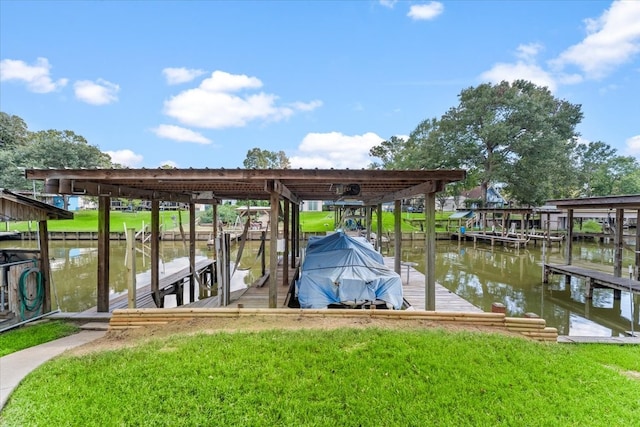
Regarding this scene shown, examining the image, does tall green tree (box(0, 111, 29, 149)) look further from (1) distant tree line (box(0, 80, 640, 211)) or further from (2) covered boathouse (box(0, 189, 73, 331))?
(2) covered boathouse (box(0, 189, 73, 331))

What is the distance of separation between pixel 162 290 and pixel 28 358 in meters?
4.73

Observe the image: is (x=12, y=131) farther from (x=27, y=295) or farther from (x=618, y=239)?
(x=618, y=239)

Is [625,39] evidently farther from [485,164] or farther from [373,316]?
[373,316]

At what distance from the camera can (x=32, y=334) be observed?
5.13 m

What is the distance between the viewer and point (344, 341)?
4.11 meters

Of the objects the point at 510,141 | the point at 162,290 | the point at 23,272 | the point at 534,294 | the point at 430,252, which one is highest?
the point at 510,141

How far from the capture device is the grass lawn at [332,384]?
9.41ft

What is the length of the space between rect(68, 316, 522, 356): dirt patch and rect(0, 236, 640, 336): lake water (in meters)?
2.83

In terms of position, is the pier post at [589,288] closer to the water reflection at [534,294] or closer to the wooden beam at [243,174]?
the water reflection at [534,294]

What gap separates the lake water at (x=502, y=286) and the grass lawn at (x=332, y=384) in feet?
13.2

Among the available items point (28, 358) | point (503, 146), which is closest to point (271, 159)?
point (503, 146)

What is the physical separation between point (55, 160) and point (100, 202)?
3624 centimetres

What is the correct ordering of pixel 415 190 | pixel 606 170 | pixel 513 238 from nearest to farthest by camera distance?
pixel 415 190, pixel 513 238, pixel 606 170

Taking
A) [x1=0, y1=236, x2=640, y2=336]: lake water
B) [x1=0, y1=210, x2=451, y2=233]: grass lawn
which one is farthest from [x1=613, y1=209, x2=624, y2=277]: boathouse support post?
[x1=0, y1=210, x2=451, y2=233]: grass lawn
